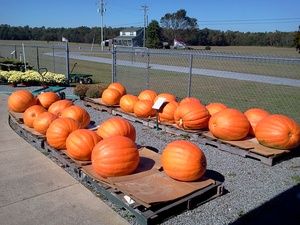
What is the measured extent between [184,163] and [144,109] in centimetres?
370

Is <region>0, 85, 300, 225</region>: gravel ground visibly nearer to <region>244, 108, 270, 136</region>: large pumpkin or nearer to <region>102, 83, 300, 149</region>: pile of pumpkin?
<region>102, 83, 300, 149</region>: pile of pumpkin

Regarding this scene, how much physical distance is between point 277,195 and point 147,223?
1996 mm

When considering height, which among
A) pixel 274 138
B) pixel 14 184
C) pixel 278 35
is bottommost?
pixel 14 184

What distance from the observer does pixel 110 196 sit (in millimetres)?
4000

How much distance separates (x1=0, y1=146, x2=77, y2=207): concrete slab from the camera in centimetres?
437

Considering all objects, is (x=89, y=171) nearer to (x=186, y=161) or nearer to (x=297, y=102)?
(x=186, y=161)

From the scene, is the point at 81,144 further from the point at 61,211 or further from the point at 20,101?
the point at 20,101

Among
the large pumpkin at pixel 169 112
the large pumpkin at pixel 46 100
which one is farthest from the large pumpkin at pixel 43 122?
the large pumpkin at pixel 169 112

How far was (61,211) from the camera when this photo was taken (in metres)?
3.92

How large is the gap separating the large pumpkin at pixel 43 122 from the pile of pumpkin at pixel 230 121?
236 cm

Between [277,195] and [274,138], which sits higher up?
[274,138]

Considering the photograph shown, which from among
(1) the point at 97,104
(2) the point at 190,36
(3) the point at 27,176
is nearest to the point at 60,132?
(3) the point at 27,176

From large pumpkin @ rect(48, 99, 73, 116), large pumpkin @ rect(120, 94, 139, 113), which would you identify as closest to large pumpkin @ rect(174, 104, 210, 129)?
large pumpkin @ rect(120, 94, 139, 113)

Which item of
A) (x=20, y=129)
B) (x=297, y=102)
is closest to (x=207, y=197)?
(x=20, y=129)
